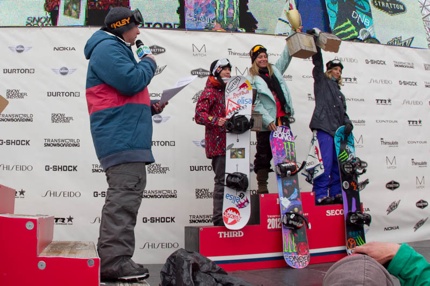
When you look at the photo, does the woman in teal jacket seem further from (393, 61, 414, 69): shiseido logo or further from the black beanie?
(393, 61, 414, 69): shiseido logo

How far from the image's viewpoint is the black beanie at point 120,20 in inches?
125

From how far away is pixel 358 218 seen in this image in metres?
5.14

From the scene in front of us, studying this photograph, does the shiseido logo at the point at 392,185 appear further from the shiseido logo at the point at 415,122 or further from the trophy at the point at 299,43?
the trophy at the point at 299,43

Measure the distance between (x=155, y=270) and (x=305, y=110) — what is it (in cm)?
288

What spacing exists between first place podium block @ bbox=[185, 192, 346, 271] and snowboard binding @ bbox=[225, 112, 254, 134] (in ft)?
2.35

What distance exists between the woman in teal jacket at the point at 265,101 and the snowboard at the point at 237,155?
360 mm

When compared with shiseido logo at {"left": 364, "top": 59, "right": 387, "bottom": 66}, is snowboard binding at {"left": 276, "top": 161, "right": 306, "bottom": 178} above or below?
below

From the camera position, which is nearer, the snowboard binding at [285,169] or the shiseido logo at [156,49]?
Result: the snowboard binding at [285,169]

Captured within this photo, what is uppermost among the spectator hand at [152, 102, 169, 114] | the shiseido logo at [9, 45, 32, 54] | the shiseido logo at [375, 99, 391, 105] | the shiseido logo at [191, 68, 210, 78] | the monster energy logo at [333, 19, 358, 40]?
the monster energy logo at [333, 19, 358, 40]

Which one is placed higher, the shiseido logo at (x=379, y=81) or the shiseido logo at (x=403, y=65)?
the shiseido logo at (x=403, y=65)

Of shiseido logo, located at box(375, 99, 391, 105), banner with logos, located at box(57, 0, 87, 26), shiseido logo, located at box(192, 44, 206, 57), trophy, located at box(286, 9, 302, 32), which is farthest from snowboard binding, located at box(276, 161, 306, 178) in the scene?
banner with logos, located at box(57, 0, 87, 26)

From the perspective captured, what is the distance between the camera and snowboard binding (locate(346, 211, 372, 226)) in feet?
16.8

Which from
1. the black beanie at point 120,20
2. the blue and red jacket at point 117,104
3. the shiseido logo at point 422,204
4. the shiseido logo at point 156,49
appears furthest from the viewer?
the shiseido logo at point 422,204

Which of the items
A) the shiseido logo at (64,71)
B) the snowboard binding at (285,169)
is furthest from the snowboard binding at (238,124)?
the shiseido logo at (64,71)
